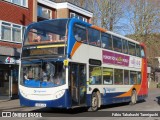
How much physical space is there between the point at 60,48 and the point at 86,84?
2.26 meters

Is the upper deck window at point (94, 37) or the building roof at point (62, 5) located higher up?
the building roof at point (62, 5)

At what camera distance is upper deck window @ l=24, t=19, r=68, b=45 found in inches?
550

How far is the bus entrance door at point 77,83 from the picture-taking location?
45.4 feet

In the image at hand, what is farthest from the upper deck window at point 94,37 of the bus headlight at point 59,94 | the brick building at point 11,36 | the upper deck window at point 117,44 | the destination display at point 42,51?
the brick building at point 11,36

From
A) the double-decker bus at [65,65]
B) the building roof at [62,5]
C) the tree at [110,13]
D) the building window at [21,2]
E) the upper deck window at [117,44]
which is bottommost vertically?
the double-decker bus at [65,65]

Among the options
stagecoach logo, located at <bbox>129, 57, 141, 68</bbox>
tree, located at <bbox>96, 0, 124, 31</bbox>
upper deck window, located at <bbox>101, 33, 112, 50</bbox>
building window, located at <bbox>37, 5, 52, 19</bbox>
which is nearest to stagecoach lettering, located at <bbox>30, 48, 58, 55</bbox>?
upper deck window, located at <bbox>101, 33, 112, 50</bbox>

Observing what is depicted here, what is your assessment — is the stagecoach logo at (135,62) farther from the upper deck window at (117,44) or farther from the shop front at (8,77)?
the shop front at (8,77)

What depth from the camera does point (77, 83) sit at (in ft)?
46.8

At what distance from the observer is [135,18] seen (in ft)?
164

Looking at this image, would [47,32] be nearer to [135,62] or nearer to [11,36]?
[135,62]

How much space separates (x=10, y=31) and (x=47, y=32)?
10010mm

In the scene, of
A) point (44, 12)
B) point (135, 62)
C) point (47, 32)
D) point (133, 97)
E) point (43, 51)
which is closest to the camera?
point (43, 51)

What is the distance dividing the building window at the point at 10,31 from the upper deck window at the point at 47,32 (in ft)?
28.0

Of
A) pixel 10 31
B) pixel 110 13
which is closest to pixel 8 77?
pixel 10 31
